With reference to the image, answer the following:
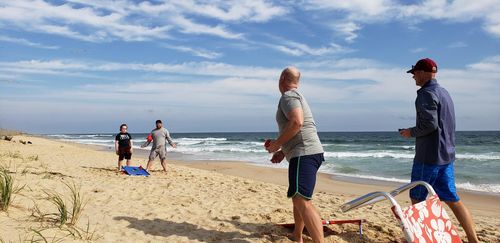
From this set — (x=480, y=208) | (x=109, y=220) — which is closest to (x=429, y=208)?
(x=109, y=220)

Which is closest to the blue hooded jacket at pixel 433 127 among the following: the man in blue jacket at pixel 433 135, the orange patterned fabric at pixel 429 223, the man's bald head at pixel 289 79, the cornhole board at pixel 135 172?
the man in blue jacket at pixel 433 135

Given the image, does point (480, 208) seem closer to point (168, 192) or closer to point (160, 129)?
point (168, 192)

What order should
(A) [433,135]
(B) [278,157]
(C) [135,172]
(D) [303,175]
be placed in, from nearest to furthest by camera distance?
(D) [303,175] < (A) [433,135] < (B) [278,157] < (C) [135,172]

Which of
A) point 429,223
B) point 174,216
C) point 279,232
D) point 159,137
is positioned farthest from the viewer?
point 159,137

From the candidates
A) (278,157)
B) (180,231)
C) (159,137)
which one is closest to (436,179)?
(278,157)

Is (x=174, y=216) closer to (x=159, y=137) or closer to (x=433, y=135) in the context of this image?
(x=433, y=135)

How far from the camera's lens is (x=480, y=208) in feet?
27.3

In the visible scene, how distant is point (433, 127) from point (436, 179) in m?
0.50

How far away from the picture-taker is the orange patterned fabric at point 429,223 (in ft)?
8.49

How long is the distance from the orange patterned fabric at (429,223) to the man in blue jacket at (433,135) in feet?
2.06

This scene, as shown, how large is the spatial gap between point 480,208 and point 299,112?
6728mm

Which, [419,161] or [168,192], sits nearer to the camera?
[419,161]

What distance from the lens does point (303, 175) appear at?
3449mm

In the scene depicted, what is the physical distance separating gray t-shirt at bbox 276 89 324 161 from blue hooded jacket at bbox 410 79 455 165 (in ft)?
2.83
